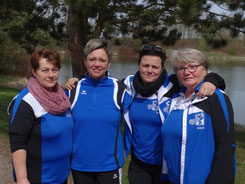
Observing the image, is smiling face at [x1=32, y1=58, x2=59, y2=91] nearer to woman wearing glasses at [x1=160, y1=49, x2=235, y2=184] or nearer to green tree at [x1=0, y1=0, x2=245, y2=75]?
woman wearing glasses at [x1=160, y1=49, x2=235, y2=184]

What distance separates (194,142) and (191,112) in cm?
21

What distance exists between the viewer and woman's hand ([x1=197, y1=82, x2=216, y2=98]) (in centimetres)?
185

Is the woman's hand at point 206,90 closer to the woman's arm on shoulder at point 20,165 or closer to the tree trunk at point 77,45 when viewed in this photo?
the woman's arm on shoulder at point 20,165

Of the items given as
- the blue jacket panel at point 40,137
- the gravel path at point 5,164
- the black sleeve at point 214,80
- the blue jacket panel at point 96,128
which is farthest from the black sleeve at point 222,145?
the gravel path at point 5,164

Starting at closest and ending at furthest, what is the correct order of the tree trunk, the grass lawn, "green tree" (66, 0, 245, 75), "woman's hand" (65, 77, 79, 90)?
"woman's hand" (65, 77, 79, 90) < the grass lawn < "green tree" (66, 0, 245, 75) < the tree trunk

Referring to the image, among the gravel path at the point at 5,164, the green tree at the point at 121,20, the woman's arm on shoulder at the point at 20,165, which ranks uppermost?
the green tree at the point at 121,20

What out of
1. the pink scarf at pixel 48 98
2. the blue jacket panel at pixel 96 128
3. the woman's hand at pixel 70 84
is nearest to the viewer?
the pink scarf at pixel 48 98

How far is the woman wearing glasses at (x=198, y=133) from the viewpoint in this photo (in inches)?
71.0

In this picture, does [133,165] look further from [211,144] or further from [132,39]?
[132,39]

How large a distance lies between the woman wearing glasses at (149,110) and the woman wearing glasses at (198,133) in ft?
0.79

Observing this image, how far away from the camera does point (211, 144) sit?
1835 mm

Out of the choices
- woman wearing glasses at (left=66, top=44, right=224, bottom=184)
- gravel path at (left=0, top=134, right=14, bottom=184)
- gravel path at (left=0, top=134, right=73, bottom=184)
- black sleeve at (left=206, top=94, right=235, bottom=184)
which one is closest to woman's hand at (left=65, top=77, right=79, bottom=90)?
woman wearing glasses at (left=66, top=44, right=224, bottom=184)

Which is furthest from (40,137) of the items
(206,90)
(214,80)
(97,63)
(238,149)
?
(238,149)

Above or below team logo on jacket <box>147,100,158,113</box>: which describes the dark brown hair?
above
